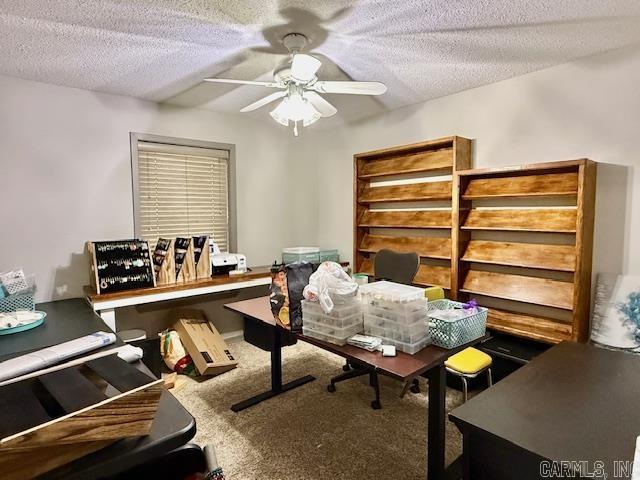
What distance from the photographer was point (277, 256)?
4.38m

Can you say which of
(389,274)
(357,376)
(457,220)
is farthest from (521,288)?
(357,376)

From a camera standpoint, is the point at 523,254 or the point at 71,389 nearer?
the point at 71,389

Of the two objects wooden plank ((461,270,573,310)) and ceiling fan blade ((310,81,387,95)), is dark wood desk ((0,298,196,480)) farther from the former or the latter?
wooden plank ((461,270,573,310))

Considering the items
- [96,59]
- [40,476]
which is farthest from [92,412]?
[96,59]

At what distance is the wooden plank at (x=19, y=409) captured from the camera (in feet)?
2.38

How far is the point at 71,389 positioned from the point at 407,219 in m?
3.15

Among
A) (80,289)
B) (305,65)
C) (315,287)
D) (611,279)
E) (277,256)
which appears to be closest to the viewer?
(315,287)

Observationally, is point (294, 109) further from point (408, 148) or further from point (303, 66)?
point (408, 148)

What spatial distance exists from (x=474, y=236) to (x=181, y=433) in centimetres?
291

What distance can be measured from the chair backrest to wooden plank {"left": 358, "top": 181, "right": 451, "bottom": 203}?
0.70 meters

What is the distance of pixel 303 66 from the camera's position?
1.97 metres

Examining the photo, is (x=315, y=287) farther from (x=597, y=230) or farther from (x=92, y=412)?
(x=597, y=230)

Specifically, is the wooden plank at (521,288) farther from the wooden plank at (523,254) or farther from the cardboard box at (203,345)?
the cardboard box at (203,345)

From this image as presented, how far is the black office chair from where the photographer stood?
8.77 ft
